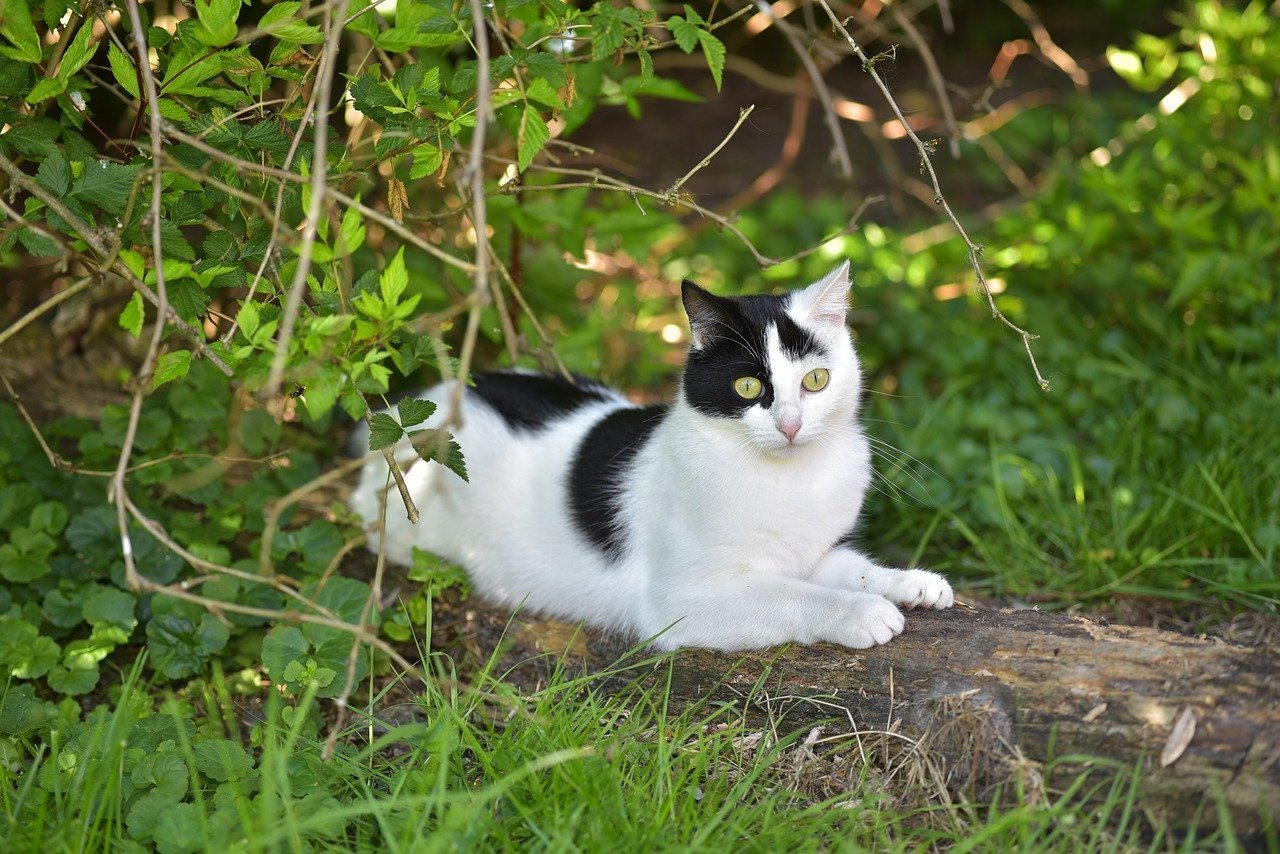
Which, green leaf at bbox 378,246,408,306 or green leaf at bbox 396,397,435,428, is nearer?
green leaf at bbox 378,246,408,306

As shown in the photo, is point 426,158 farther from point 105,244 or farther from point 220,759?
point 220,759

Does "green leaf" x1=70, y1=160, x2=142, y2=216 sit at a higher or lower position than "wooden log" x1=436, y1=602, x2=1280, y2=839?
higher

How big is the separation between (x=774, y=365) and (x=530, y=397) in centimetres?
88

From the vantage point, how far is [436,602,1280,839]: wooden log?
75.7 inches

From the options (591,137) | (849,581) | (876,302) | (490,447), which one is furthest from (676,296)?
(849,581)

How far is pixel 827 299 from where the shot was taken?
8.18ft

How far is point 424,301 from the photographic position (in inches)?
134

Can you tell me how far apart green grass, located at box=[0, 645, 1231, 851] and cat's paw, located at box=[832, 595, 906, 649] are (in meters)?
0.20

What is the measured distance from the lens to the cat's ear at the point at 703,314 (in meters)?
2.38

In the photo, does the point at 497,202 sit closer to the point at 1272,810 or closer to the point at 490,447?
the point at 490,447

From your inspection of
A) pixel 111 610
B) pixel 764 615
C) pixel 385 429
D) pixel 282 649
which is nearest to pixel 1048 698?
pixel 764 615

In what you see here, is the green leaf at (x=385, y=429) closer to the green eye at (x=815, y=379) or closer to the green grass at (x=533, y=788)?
the green grass at (x=533, y=788)

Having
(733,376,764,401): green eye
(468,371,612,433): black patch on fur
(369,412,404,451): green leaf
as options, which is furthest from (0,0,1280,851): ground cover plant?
(733,376,764,401): green eye

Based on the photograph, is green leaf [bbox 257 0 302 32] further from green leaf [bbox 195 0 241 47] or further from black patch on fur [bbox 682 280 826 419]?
black patch on fur [bbox 682 280 826 419]
